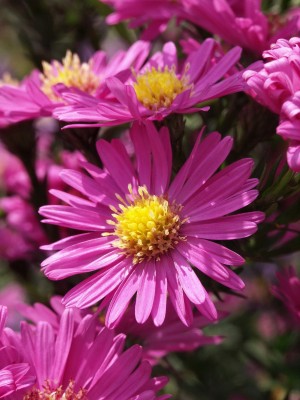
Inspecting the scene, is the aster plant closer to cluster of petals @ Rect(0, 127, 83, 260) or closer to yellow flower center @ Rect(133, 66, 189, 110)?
yellow flower center @ Rect(133, 66, 189, 110)

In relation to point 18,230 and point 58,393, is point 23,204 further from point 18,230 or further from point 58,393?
point 58,393

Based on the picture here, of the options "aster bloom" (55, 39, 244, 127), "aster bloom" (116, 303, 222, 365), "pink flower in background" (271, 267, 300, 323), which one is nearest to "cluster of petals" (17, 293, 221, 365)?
"aster bloom" (116, 303, 222, 365)

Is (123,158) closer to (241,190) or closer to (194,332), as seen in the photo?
(241,190)

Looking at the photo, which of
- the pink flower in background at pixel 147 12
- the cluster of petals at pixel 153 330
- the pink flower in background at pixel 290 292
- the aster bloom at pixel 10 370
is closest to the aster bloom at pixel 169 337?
the cluster of petals at pixel 153 330

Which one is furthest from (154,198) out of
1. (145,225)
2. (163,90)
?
(163,90)

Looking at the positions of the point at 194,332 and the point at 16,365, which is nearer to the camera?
the point at 16,365

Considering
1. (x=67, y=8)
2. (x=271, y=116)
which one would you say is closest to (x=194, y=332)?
(x=271, y=116)

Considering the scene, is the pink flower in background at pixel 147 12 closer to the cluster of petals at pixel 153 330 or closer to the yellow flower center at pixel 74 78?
the yellow flower center at pixel 74 78
